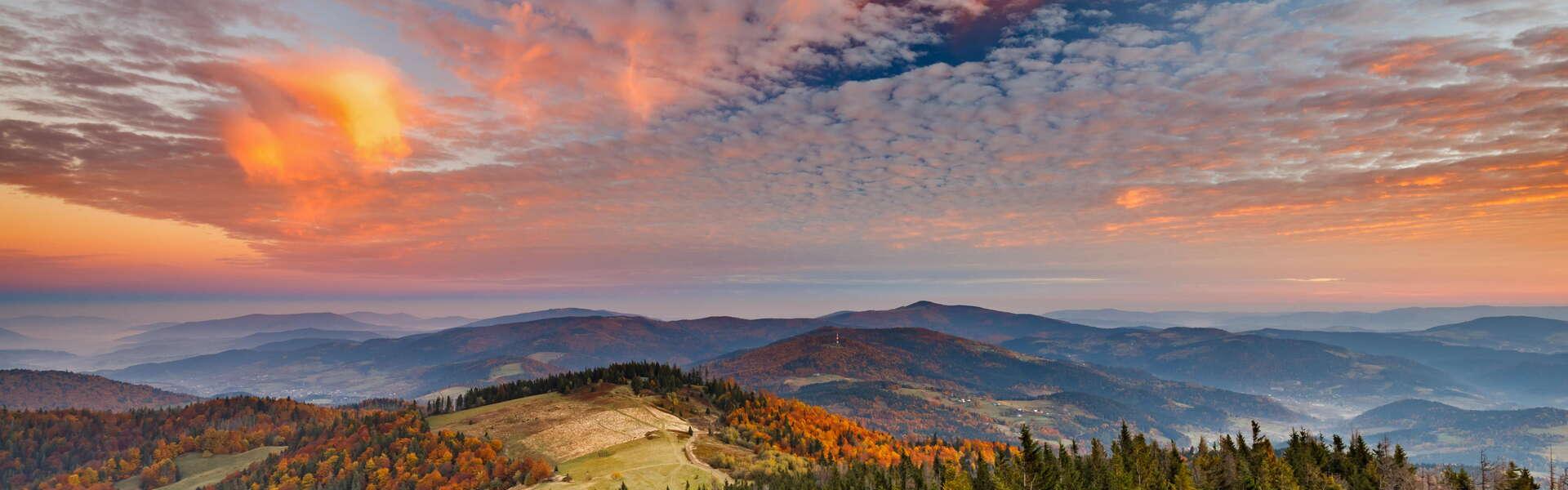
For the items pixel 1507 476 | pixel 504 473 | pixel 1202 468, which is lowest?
pixel 504 473

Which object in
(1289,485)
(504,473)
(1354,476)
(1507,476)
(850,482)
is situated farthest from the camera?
(504,473)

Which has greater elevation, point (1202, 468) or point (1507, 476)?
point (1507, 476)

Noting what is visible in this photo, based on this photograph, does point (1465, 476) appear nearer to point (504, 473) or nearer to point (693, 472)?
point (693, 472)

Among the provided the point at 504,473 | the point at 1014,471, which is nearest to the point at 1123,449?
the point at 1014,471

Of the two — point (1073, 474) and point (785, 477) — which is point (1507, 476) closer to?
point (1073, 474)

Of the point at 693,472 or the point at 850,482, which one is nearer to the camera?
the point at 850,482

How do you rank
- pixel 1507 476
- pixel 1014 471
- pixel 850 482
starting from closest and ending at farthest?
pixel 1507 476 < pixel 1014 471 < pixel 850 482
